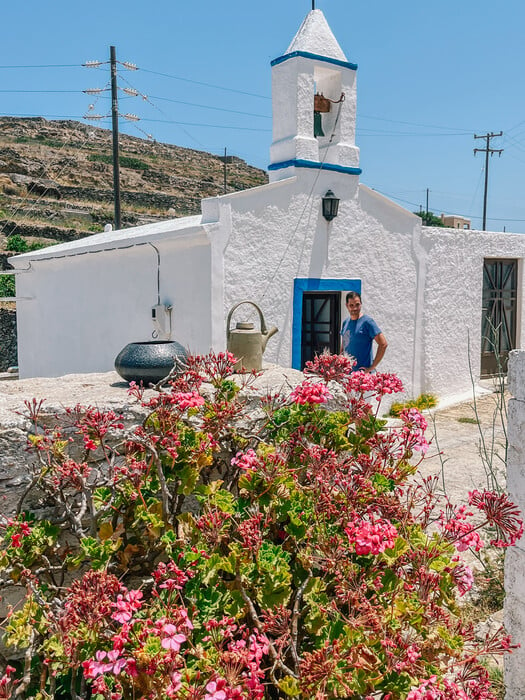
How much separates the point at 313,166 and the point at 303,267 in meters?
1.24

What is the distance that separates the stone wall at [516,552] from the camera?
86.2 inches

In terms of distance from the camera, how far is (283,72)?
275 inches

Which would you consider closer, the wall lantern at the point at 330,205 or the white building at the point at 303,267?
the white building at the point at 303,267

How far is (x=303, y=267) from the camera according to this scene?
737 centimetres

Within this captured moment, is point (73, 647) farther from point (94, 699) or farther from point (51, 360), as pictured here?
point (51, 360)

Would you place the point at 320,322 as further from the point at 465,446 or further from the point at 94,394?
the point at 94,394

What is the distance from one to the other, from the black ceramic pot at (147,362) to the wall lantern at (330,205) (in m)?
5.16

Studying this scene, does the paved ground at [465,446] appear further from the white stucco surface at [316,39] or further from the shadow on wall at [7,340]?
the shadow on wall at [7,340]

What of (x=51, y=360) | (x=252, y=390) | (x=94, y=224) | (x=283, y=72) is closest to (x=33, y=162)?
(x=94, y=224)

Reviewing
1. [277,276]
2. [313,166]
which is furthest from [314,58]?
[277,276]

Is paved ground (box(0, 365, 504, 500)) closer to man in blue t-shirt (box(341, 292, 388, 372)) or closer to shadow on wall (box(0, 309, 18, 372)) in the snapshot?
man in blue t-shirt (box(341, 292, 388, 372))

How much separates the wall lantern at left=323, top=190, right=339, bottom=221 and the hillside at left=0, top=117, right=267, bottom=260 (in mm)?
17948

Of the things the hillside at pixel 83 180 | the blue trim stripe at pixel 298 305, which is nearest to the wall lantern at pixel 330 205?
the blue trim stripe at pixel 298 305

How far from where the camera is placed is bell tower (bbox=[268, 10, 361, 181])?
6961 millimetres
